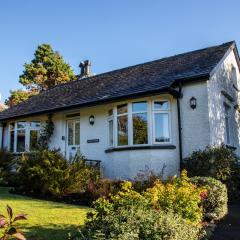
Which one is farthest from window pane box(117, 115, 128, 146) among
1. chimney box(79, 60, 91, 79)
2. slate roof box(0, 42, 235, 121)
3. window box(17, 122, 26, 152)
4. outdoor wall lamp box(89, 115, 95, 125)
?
chimney box(79, 60, 91, 79)

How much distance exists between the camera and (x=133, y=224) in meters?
4.82

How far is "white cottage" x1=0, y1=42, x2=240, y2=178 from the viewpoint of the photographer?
45.3ft

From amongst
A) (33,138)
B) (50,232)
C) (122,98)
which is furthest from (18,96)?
(50,232)

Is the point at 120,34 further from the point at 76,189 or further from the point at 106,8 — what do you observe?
the point at 76,189

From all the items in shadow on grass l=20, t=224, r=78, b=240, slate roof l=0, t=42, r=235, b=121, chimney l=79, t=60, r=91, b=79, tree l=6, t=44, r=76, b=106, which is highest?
tree l=6, t=44, r=76, b=106

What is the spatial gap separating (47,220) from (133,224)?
2.97 meters

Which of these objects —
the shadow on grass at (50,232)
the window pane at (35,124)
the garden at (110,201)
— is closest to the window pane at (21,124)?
the window pane at (35,124)

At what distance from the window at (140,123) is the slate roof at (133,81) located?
2.17ft

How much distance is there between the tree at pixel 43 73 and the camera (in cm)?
3938

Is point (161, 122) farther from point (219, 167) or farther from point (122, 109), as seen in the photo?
point (219, 167)

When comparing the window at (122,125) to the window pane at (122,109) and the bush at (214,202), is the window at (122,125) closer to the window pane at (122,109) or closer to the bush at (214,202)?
the window pane at (122,109)

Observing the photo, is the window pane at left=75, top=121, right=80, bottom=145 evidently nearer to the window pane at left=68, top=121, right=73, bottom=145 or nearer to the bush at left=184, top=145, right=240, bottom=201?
the window pane at left=68, top=121, right=73, bottom=145

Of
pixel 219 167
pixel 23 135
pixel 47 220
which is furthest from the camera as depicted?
pixel 23 135

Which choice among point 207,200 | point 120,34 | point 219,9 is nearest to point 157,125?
point 120,34
